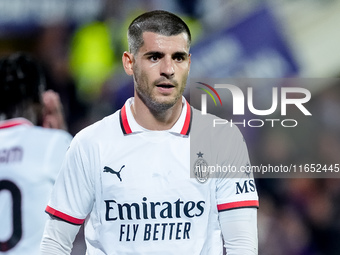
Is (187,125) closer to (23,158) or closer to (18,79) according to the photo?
(23,158)

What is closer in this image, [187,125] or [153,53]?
[153,53]

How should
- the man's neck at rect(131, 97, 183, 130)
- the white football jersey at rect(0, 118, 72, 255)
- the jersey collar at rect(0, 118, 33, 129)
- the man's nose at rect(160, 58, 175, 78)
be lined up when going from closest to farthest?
the man's nose at rect(160, 58, 175, 78) < the man's neck at rect(131, 97, 183, 130) < the white football jersey at rect(0, 118, 72, 255) < the jersey collar at rect(0, 118, 33, 129)

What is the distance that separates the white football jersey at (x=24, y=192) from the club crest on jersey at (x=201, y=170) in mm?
919

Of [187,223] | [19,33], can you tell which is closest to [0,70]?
[19,33]

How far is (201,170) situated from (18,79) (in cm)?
134

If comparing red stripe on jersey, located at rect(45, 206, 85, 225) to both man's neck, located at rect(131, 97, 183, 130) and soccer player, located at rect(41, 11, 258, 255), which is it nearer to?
soccer player, located at rect(41, 11, 258, 255)

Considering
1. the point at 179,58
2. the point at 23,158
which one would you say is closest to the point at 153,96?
the point at 179,58

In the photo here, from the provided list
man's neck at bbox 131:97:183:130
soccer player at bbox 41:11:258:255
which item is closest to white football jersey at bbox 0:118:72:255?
soccer player at bbox 41:11:258:255

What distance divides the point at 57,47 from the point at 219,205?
1355 mm

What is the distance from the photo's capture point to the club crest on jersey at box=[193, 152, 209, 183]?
5.81ft

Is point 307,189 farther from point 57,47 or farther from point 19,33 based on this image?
point 19,33

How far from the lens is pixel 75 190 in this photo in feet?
5.79

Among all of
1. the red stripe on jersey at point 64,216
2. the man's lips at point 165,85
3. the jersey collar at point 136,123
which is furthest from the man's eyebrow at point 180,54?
the red stripe on jersey at point 64,216

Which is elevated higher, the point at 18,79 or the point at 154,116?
the point at 18,79
